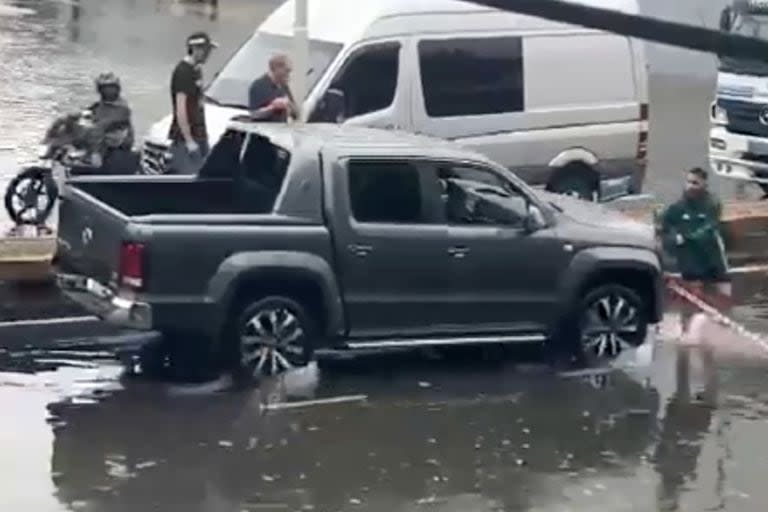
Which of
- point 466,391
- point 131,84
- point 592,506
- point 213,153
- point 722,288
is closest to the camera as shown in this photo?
point 592,506

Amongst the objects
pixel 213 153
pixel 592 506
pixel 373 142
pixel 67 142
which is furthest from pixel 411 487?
pixel 67 142

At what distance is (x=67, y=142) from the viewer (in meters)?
16.0

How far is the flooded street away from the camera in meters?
9.97

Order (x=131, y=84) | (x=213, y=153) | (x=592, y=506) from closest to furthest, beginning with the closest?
(x=592, y=506) < (x=213, y=153) < (x=131, y=84)

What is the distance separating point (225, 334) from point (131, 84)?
18.3 meters

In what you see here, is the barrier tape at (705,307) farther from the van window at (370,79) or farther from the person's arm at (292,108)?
the person's arm at (292,108)

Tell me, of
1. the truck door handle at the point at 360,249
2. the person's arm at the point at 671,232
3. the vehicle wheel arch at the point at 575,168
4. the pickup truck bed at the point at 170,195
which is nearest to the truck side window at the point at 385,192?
the truck door handle at the point at 360,249

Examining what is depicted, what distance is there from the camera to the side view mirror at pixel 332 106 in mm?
16109

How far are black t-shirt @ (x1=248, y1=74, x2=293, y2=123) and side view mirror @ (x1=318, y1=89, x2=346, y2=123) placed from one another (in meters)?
0.44

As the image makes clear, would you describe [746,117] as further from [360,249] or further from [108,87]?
[360,249]

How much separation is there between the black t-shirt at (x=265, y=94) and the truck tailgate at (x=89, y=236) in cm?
350

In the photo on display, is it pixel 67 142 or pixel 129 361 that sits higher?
pixel 67 142

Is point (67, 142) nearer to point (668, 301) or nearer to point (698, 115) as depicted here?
point (668, 301)

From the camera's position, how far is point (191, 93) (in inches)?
626
